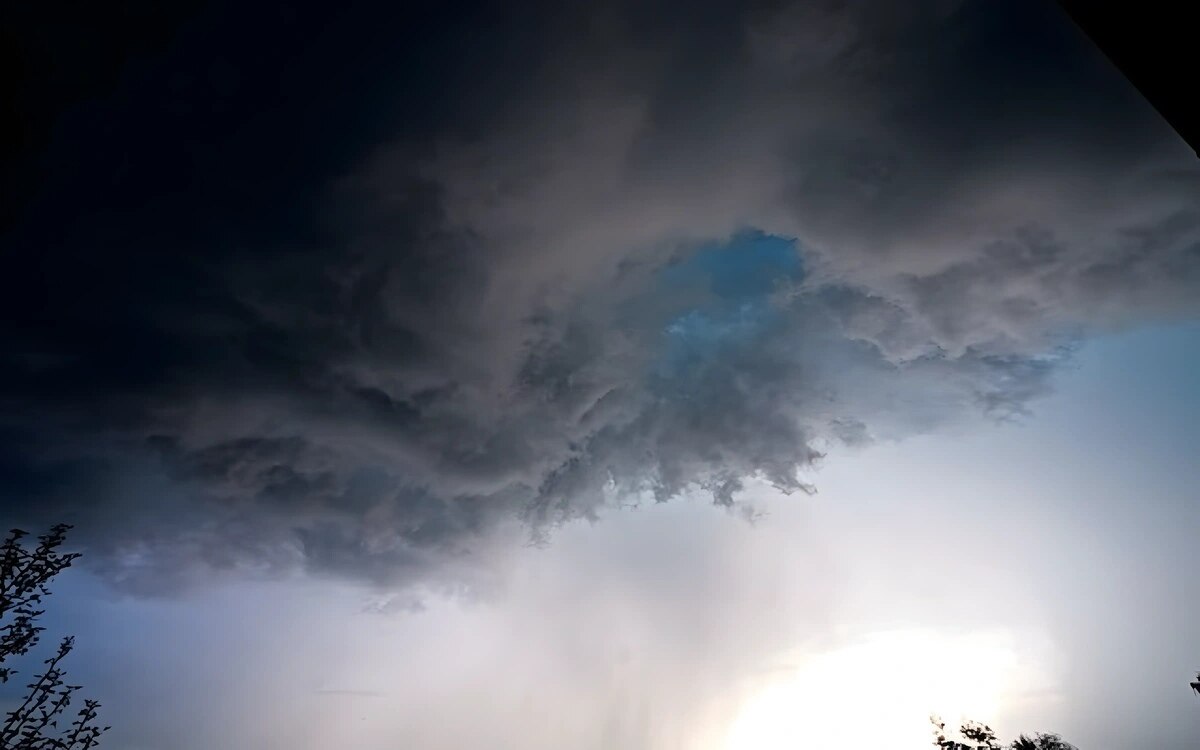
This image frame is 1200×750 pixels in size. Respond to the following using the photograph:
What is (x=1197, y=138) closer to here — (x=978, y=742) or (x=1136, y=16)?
(x=1136, y=16)

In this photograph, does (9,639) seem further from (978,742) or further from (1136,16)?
(978,742)

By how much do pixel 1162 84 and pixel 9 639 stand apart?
20.8m

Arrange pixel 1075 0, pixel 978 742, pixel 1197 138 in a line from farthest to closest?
pixel 978 742 < pixel 1075 0 < pixel 1197 138

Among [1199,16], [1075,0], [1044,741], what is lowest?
[1044,741]

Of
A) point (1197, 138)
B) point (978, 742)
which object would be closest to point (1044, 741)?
point (978, 742)

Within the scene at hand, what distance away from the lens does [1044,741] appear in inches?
2125

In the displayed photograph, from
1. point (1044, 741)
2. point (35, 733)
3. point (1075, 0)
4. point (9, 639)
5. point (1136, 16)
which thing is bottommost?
point (1044, 741)

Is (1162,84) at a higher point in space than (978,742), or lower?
higher

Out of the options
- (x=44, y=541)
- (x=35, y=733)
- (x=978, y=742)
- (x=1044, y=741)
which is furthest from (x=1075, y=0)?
(x=1044, y=741)

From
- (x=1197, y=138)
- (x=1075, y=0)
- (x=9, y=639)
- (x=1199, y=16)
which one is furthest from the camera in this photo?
(x=9, y=639)

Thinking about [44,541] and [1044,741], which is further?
[1044,741]

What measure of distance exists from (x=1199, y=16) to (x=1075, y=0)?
4.48 feet

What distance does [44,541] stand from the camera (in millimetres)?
12336

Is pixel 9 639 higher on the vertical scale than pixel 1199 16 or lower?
lower
